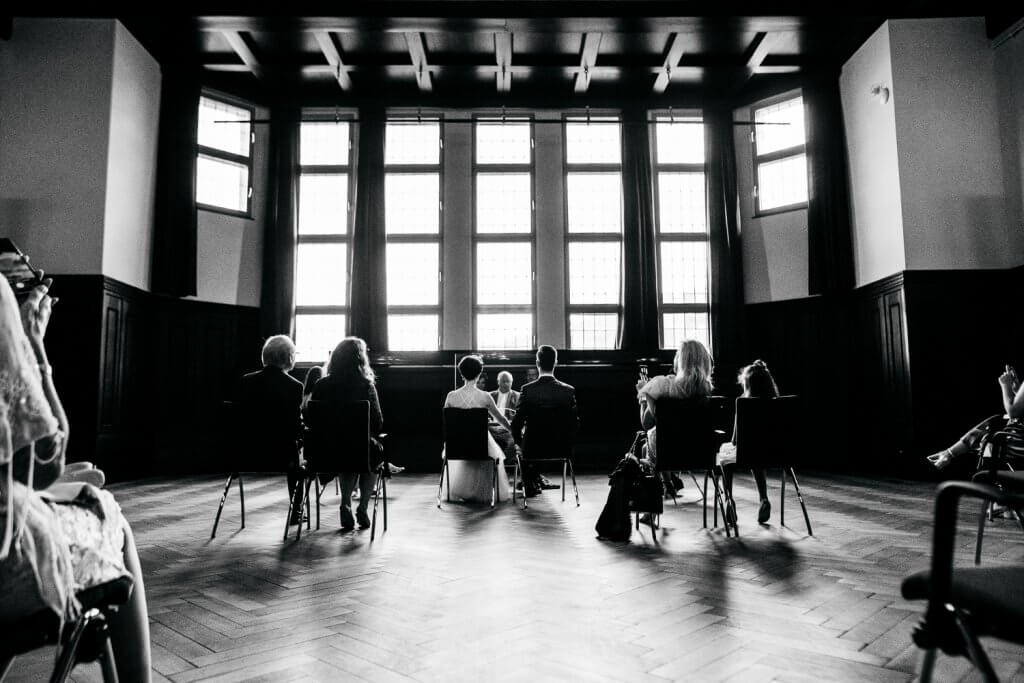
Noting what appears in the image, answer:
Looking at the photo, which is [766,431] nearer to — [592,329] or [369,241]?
[592,329]

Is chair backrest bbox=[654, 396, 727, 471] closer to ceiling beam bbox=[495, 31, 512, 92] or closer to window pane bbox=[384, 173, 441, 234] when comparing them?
ceiling beam bbox=[495, 31, 512, 92]

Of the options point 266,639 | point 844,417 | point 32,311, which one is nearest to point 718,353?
point 844,417

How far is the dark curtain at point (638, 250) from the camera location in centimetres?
789

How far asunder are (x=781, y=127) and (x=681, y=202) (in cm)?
157

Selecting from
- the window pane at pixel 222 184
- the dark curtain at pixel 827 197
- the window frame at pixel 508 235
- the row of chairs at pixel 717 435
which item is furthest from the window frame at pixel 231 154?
the dark curtain at pixel 827 197

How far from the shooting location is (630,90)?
8328 millimetres

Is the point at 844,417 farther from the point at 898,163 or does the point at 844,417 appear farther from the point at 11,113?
the point at 11,113

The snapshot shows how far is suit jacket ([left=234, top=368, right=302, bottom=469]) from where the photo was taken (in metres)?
3.62

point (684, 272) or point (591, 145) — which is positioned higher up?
point (591, 145)

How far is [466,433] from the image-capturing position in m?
4.30

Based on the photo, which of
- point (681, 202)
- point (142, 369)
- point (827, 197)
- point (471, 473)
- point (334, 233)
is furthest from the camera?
point (681, 202)

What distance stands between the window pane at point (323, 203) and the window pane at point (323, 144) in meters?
0.21

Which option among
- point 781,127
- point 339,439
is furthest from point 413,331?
point 781,127

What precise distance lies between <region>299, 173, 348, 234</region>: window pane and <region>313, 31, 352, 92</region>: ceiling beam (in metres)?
1.22
